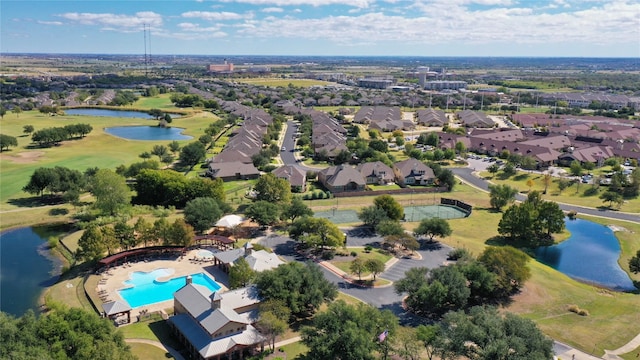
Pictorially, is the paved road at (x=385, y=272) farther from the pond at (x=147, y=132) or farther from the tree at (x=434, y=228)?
the pond at (x=147, y=132)

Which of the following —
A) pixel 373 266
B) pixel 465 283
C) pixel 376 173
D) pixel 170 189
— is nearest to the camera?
pixel 465 283

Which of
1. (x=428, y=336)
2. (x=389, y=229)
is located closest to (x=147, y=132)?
(x=389, y=229)

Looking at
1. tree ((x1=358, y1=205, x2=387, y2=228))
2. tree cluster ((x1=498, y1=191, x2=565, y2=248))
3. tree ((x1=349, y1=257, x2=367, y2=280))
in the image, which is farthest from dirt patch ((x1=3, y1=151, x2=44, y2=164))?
tree cluster ((x1=498, y1=191, x2=565, y2=248))

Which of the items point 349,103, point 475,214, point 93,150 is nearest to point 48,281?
point 475,214

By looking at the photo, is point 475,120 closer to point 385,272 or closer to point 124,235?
point 385,272

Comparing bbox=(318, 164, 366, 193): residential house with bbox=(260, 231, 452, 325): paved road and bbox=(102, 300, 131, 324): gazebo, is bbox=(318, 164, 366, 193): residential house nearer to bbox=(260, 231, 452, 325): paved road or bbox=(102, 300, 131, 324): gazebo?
bbox=(260, 231, 452, 325): paved road

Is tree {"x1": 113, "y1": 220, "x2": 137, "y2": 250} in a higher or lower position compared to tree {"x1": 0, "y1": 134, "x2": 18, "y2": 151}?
lower

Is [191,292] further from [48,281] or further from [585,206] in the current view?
[585,206]
